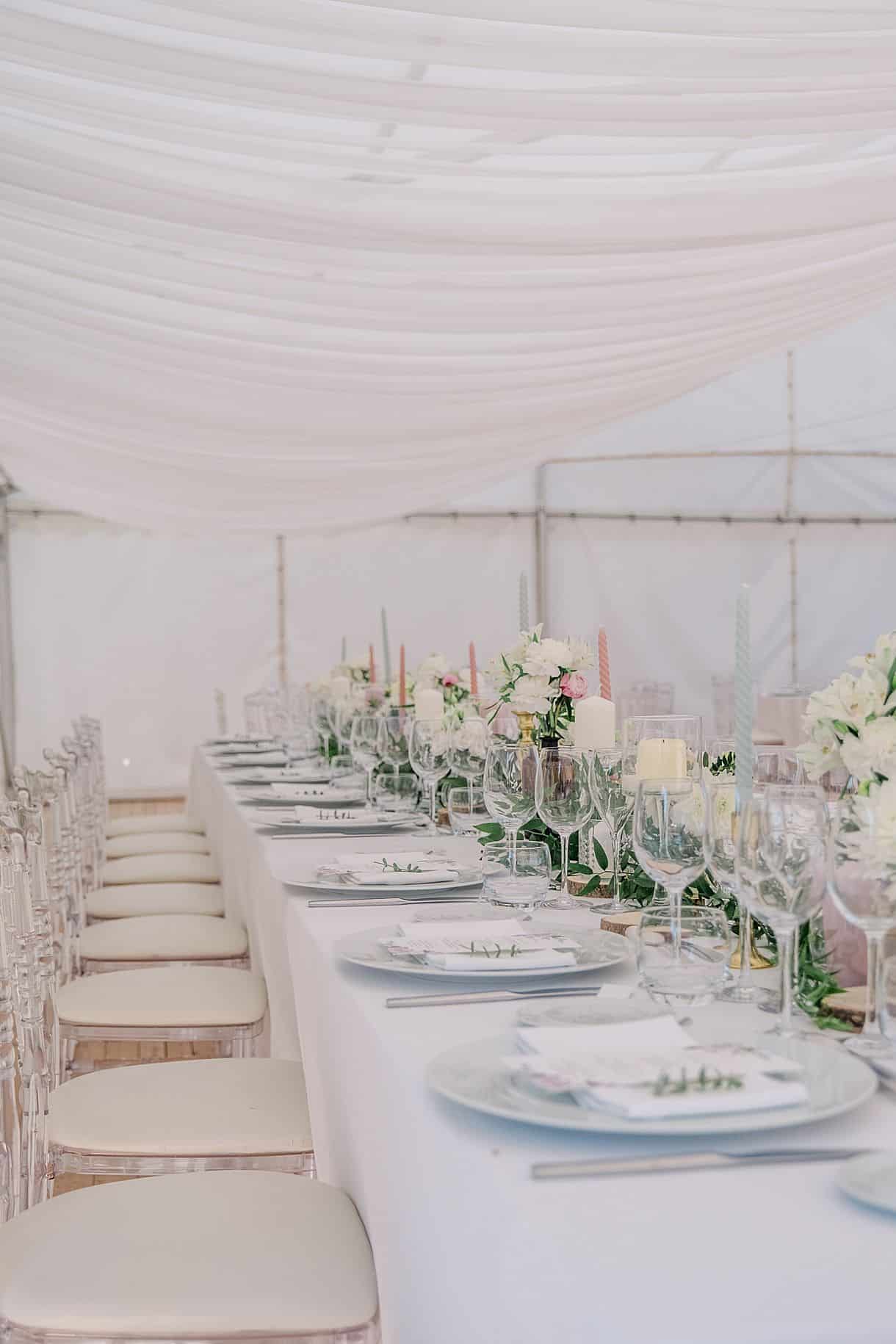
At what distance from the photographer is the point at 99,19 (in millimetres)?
2318

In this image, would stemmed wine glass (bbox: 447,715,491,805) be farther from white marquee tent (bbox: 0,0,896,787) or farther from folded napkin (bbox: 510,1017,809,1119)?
folded napkin (bbox: 510,1017,809,1119)

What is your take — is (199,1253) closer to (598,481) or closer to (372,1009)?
(372,1009)

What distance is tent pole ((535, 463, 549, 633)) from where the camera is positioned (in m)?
10.8

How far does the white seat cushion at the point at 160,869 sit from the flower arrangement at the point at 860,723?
11.2ft

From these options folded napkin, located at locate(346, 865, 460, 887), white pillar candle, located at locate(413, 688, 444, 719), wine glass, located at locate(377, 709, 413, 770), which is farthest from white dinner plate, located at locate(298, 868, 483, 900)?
white pillar candle, located at locate(413, 688, 444, 719)

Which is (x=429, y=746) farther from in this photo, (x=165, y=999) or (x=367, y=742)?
(x=165, y=999)

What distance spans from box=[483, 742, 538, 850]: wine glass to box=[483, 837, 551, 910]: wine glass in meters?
0.06

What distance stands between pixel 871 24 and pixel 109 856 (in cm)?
402

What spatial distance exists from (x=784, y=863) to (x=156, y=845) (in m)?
4.38

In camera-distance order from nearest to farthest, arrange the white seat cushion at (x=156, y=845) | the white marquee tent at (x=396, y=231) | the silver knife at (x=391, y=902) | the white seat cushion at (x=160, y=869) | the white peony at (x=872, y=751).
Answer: the white peony at (x=872, y=751)
the silver knife at (x=391, y=902)
the white marquee tent at (x=396, y=231)
the white seat cushion at (x=160, y=869)
the white seat cushion at (x=156, y=845)

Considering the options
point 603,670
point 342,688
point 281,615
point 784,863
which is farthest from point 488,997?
point 281,615

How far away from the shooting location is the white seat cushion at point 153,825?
5.96 meters

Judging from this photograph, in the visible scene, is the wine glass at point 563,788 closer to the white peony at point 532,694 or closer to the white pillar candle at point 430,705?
the white peony at point 532,694

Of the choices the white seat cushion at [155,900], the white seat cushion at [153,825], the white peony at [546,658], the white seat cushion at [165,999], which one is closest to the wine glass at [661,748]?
the white peony at [546,658]
